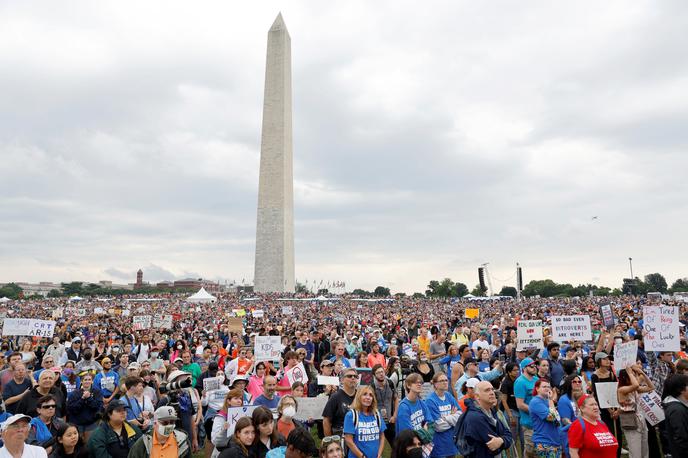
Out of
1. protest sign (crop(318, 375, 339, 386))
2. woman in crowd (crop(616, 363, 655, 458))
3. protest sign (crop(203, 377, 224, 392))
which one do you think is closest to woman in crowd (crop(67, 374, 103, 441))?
protest sign (crop(203, 377, 224, 392))

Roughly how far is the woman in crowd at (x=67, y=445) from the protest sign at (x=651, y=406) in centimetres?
670

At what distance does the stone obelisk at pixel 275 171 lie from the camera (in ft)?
197

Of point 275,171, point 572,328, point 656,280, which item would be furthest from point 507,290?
point 572,328

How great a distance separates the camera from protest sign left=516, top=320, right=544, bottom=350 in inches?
468

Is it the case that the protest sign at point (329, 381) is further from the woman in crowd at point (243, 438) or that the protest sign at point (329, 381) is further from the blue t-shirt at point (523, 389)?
the woman in crowd at point (243, 438)

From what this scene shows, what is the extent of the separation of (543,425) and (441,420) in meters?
1.18

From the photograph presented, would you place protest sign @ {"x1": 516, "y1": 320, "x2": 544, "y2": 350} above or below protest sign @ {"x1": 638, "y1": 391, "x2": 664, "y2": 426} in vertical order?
above

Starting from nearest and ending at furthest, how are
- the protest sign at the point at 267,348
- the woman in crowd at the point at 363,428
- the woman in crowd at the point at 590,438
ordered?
the woman in crowd at the point at 590,438
the woman in crowd at the point at 363,428
the protest sign at the point at 267,348

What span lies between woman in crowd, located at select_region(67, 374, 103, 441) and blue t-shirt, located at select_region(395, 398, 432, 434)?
420 cm

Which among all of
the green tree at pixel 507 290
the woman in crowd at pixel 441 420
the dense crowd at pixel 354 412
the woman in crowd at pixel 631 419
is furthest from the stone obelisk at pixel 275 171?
the green tree at pixel 507 290

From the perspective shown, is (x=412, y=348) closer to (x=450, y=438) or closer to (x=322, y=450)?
(x=450, y=438)

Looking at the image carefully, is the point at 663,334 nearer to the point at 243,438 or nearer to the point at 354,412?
the point at 354,412

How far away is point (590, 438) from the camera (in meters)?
5.48

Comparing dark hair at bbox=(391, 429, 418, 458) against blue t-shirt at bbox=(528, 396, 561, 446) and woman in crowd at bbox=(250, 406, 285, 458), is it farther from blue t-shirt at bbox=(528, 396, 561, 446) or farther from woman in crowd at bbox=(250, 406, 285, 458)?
blue t-shirt at bbox=(528, 396, 561, 446)
